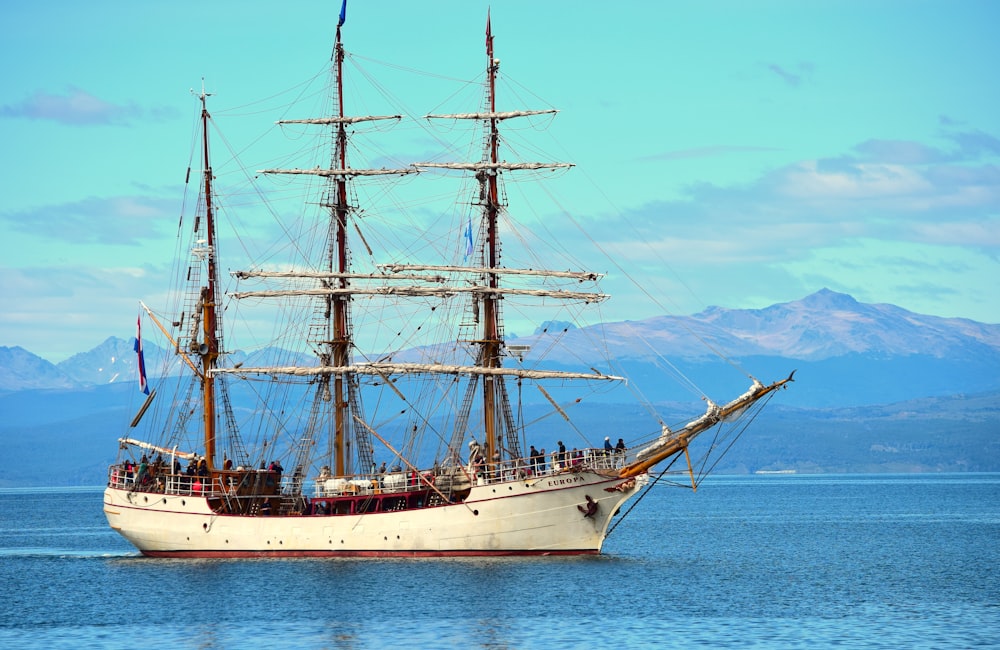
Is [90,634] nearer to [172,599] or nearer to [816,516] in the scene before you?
[172,599]

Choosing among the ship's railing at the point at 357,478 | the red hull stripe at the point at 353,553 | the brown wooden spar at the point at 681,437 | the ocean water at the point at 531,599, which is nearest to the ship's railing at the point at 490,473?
the ship's railing at the point at 357,478

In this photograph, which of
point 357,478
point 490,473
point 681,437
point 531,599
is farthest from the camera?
point 357,478

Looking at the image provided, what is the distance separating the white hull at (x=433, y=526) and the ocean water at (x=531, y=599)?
1.09m

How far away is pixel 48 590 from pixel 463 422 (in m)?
20.8

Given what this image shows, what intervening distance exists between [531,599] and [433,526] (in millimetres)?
13606

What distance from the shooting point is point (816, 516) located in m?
134

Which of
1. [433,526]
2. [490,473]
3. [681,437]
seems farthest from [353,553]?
[681,437]

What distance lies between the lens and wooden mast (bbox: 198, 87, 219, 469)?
76.4 m

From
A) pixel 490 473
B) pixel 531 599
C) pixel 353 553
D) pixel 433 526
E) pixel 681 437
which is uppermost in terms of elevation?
pixel 681 437

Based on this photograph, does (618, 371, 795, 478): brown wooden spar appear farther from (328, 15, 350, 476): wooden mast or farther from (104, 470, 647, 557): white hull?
(328, 15, 350, 476): wooden mast

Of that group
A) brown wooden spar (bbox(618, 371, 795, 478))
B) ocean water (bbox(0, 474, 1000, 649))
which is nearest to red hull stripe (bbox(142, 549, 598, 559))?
ocean water (bbox(0, 474, 1000, 649))

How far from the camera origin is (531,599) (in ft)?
183

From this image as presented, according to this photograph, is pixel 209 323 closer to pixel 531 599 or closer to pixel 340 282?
pixel 340 282

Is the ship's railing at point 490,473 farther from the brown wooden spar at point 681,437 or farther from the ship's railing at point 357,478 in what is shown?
the brown wooden spar at point 681,437
